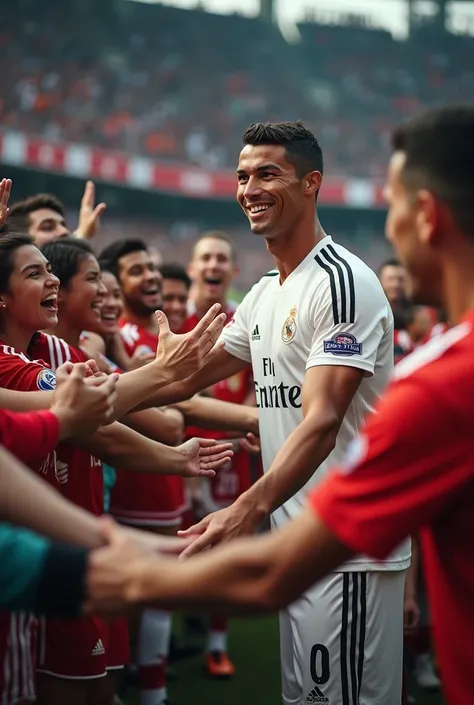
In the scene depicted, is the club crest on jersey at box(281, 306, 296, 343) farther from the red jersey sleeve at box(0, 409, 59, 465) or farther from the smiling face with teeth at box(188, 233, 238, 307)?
the smiling face with teeth at box(188, 233, 238, 307)

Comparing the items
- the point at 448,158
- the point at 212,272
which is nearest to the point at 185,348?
the point at 448,158

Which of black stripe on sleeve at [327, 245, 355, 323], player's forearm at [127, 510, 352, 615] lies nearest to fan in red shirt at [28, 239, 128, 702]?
black stripe on sleeve at [327, 245, 355, 323]

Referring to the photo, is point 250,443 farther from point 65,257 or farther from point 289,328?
point 65,257

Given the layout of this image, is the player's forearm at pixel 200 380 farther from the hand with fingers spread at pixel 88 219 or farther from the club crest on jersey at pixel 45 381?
the hand with fingers spread at pixel 88 219

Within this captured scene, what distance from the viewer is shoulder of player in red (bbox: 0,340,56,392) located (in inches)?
132

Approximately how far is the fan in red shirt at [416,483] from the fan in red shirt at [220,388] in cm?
429

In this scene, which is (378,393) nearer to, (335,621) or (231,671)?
(335,621)

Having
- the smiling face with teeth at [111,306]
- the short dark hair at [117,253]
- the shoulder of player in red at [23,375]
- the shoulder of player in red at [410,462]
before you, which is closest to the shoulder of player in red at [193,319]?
the short dark hair at [117,253]

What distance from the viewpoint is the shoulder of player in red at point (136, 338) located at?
6.29 m

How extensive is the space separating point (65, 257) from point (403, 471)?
3.23 meters

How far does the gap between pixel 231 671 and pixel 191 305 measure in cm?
290

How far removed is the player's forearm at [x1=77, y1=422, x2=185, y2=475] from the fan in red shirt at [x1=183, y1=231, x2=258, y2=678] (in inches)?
109

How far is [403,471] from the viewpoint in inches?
68.9

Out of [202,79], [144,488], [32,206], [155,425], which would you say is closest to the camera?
[155,425]
